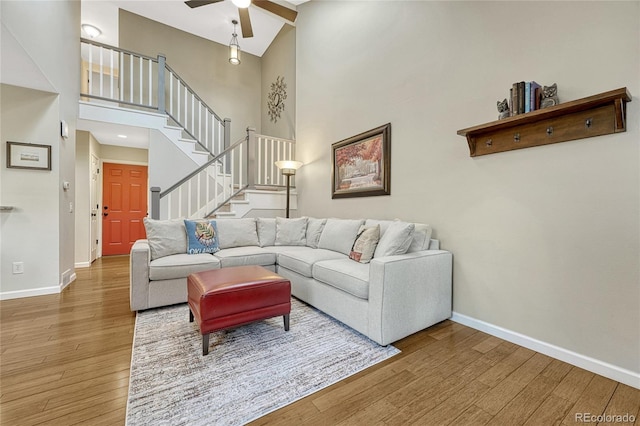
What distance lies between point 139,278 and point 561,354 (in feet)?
11.2

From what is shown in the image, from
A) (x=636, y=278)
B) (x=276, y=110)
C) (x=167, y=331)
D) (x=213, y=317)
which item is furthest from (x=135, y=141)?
(x=636, y=278)

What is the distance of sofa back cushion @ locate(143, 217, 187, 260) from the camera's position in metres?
2.89

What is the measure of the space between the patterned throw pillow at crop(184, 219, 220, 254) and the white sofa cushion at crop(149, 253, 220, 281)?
0.58 feet

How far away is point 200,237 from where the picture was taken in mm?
3152

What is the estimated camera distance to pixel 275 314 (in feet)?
7.01

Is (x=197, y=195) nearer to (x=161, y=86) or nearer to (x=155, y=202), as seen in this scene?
(x=155, y=202)

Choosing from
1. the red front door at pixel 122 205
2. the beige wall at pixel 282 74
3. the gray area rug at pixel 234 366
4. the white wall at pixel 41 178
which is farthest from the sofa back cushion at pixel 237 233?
the red front door at pixel 122 205

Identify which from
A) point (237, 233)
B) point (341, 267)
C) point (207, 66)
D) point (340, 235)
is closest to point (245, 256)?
point (237, 233)

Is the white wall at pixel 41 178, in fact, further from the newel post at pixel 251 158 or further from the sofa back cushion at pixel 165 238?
the newel post at pixel 251 158

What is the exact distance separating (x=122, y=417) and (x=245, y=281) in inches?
37.9

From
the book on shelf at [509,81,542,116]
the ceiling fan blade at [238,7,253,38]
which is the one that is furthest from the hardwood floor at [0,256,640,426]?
the ceiling fan blade at [238,7,253,38]

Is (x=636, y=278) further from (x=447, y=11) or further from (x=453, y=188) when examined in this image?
(x=447, y=11)

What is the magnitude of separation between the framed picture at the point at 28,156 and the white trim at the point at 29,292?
4.46 ft

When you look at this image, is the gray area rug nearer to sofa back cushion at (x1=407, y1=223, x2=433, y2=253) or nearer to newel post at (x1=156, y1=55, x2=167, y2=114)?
sofa back cushion at (x1=407, y1=223, x2=433, y2=253)
